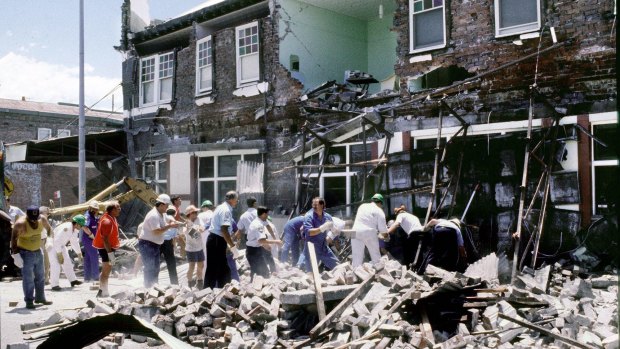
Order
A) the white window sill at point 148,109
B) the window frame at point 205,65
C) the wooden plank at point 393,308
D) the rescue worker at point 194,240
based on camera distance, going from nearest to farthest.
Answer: the wooden plank at point 393,308 → the rescue worker at point 194,240 → the window frame at point 205,65 → the white window sill at point 148,109

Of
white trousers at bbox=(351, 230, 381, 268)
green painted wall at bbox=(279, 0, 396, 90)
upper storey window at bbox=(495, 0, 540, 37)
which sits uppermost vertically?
green painted wall at bbox=(279, 0, 396, 90)

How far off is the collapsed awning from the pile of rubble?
516 inches

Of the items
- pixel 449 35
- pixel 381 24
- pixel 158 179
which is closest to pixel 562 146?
pixel 449 35

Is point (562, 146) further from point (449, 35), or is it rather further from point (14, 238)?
point (14, 238)

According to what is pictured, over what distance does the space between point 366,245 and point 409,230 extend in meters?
0.85

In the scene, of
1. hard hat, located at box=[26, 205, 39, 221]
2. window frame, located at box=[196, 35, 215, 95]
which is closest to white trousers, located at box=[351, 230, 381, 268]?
hard hat, located at box=[26, 205, 39, 221]

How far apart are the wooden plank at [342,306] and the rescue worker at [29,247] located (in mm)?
5090

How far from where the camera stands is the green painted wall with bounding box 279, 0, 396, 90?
16.9 meters

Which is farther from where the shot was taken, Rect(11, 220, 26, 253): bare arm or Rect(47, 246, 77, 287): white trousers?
Rect(47, 246, 77, 287): white trousers

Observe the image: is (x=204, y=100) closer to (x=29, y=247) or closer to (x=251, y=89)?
(x=251, y=89)

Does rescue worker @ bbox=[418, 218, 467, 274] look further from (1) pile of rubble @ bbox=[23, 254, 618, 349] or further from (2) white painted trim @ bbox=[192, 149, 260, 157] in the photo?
(2) white painted trim @ bbox=[192, 149, 260, 157]

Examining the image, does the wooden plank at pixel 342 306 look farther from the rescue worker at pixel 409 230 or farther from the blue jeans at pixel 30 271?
the blue jeans at pixel 30 271

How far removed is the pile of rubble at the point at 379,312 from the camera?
656cm

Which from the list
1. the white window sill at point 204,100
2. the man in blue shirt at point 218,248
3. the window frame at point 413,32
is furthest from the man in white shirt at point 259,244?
the white window sill at point 204,100
